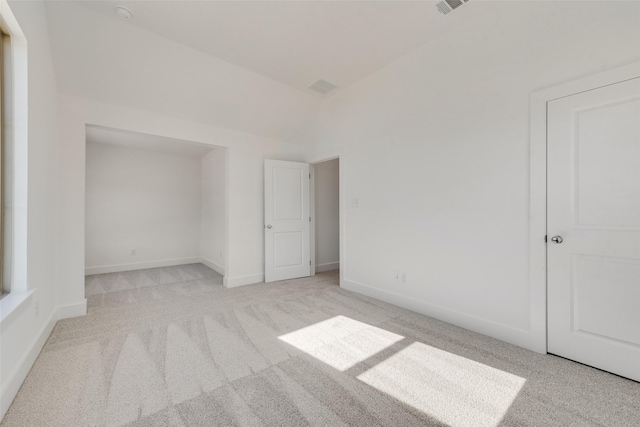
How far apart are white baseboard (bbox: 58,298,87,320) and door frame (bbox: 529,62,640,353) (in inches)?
176

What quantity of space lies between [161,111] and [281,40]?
185cm

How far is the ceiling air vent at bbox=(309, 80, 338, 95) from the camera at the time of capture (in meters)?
3.71

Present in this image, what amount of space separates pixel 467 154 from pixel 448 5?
51.7 inches

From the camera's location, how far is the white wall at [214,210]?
504 cm

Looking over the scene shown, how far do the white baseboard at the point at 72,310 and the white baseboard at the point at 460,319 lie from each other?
3314 mm

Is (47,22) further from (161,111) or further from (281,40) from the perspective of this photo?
(281,40)

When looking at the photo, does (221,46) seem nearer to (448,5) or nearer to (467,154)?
(448,5)

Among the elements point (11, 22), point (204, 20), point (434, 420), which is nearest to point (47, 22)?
point (11, 22)

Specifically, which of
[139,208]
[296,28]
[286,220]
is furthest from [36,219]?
[139,208]

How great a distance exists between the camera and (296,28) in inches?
103

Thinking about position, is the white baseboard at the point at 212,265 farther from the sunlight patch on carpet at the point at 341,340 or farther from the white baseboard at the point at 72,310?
the sunlight patch on carpet at the point at 341,340

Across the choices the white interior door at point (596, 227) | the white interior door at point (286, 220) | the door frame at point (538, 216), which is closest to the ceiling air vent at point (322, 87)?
the white interior door at point (286, 220)

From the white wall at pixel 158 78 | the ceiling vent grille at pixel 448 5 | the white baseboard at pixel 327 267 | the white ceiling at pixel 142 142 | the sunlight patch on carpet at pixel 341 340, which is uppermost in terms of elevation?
the ceiling vent grille at pixel 448 5

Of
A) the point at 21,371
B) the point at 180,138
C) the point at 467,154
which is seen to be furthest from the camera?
the point at 180,138
